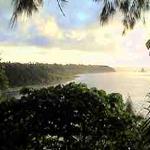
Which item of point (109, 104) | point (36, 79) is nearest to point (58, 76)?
point (36, 79)

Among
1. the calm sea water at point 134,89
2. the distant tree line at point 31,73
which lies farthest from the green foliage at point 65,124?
the distant tree line at point 31,73

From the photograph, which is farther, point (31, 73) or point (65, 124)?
point (31, 73)

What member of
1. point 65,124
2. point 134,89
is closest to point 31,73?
point 134,89

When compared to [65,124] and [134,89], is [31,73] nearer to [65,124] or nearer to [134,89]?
[134,89]

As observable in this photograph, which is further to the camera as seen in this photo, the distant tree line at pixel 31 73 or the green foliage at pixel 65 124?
the distant tree line at pixel 31 73

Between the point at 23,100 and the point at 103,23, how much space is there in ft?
10.6

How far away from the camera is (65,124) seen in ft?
31.1

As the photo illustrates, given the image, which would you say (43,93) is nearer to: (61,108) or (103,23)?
(61,108)

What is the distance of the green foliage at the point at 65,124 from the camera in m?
9.35

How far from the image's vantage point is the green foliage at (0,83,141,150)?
9352mm

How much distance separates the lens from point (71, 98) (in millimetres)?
9742

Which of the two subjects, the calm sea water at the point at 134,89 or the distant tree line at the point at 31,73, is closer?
the calm sea water at the point at 134,89

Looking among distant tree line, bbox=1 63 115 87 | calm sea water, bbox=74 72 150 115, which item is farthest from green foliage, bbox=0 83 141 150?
distant tree line, bbox=1 63 115 87

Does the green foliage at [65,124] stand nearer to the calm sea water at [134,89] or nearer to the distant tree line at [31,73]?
the calm sea water at [134,89]
